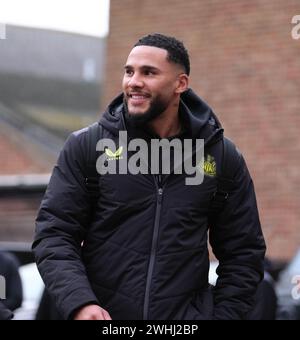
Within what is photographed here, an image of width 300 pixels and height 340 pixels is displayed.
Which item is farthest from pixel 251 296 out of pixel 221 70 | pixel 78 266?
pixel 221 70

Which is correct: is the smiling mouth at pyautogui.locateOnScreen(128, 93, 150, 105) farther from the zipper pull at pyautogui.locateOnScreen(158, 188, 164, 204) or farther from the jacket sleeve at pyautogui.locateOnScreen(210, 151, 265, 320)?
the jacket sleeve at pyautogui.locateOnScreen(210, 151, 265, 320)

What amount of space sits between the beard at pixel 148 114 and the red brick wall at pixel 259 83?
659cm

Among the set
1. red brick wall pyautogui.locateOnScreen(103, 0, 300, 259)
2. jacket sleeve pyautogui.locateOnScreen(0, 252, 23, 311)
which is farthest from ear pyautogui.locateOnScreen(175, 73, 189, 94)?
red brick wall pyautogui.locateOnScreen(103, 0, 300, 259)

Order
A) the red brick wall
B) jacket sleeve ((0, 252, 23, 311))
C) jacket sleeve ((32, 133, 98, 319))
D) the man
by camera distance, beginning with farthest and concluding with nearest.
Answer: the red brick wall → jacket sleeve ((0, 252, 23, 311)) → the man → jacket sleeve ((32, 133, 98, 319))

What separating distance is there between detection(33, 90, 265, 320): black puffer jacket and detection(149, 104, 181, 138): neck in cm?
9

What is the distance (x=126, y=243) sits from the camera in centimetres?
330

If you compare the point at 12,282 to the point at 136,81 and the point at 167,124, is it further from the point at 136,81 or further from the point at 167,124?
the point at 136,81

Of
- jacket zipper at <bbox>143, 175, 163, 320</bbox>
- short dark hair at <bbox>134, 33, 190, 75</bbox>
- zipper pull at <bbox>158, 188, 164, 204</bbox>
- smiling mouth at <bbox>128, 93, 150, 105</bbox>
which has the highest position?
short dark hair at <bbox>134, 33, 190, 75</bbox>

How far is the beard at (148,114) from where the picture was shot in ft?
11.2

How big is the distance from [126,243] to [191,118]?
60 cm

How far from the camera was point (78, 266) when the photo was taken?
323 cm

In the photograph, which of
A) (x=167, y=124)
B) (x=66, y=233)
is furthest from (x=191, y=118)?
(x=66, y=233)

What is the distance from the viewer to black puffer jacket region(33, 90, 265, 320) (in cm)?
326

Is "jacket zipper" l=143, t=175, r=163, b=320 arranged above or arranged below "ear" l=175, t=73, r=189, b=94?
below
